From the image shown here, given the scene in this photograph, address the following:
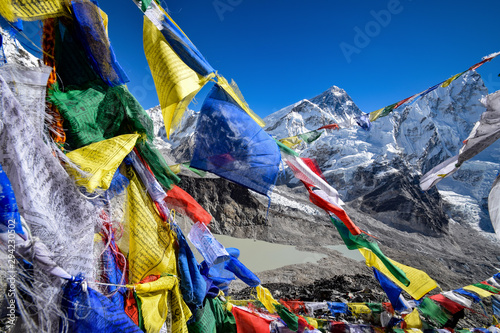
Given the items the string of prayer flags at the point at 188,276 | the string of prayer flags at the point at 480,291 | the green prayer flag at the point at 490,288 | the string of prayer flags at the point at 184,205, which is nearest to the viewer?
the string of prayer flags at the point at 188,276

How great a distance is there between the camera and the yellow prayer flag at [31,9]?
1629 millimetres

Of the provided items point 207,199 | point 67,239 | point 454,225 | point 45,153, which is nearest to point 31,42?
point 45,153

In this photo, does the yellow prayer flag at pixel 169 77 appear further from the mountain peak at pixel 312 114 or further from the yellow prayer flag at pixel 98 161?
the mountain peak at pixel 312 114

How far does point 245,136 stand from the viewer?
2025mm

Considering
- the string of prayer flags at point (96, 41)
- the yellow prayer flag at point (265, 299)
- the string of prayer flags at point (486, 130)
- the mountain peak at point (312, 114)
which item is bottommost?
the yellow prayer flag at point (265, 299)

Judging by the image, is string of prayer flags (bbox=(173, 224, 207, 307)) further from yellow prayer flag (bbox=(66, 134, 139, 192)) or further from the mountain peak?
the mountain peak

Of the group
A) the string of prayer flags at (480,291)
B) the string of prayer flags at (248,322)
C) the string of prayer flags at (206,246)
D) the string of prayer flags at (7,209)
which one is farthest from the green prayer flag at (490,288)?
the string of prayer flags at (7,209)

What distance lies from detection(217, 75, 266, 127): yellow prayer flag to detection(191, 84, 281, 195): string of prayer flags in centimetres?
14

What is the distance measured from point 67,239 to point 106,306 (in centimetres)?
45

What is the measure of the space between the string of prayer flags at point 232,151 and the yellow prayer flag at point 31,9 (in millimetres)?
1172

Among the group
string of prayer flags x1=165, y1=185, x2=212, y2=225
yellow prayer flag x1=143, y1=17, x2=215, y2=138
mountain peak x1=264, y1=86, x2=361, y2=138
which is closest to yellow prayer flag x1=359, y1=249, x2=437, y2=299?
string of prayer flags x1=165, y1=185, x2=212, y2=225

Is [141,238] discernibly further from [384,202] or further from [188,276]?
[384,202]

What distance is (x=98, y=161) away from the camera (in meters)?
1.67

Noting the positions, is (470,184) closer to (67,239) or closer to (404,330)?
(404,330)
